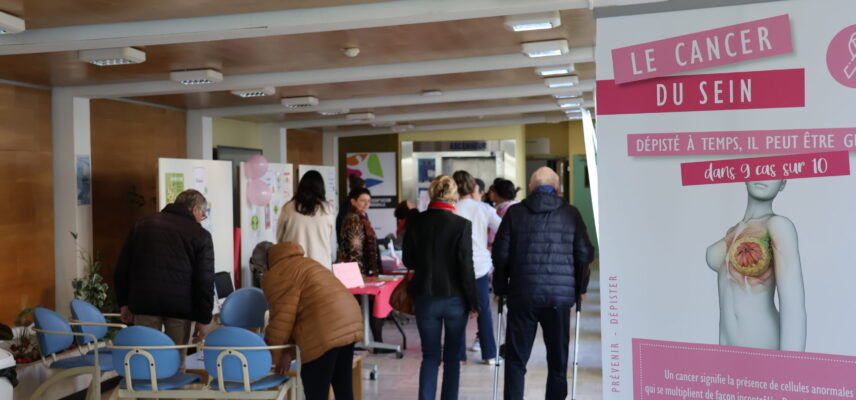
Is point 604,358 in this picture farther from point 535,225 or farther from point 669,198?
point 535,225

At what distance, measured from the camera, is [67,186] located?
8.98m

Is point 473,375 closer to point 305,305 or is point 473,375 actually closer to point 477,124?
point 305,305

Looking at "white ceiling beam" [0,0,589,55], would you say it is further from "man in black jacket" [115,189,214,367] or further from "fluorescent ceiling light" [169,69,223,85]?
"fluorescent ceiling light" [169,69,223,85]

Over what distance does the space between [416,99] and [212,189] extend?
3.01 meters

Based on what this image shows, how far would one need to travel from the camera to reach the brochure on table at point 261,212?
1123 centimetres

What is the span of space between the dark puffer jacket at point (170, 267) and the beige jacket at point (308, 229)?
1.38 metres

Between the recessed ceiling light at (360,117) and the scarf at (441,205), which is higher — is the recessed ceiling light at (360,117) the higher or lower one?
the higher one

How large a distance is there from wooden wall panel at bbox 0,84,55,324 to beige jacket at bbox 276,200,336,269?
9.81 ft

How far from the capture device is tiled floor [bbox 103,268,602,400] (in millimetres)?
6766

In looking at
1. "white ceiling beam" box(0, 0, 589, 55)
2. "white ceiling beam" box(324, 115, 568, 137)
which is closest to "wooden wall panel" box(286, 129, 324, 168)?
"white ceiling beam" box(324, 115, 568, 137)

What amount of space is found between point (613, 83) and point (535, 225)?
301cm

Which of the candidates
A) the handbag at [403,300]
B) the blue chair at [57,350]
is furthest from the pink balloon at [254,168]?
the handbag at [403,300]

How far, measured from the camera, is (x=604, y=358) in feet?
8.12

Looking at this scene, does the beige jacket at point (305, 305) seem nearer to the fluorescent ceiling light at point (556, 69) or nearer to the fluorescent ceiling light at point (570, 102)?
the fluorescent ceiling light at point (556, 69)
